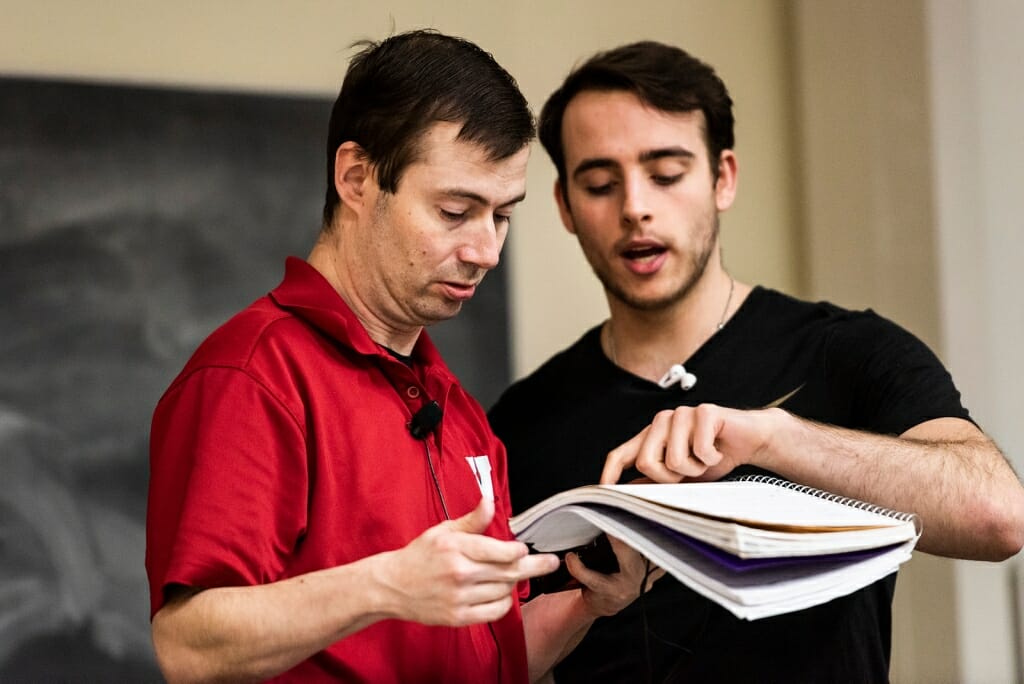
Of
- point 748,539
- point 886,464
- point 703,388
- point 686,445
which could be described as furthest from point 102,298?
point 748,539

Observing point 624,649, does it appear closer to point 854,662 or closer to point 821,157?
point 854,662

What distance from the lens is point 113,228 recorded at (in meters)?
2.45

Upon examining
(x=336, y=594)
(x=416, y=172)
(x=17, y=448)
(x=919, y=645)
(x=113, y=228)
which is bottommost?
(x=919, y=645)

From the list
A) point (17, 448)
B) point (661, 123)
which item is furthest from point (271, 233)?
point (661, 123)

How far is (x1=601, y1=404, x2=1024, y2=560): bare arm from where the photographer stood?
137 centimetres

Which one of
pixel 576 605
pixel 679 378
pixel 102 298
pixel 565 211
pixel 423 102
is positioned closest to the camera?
pixel 423 102

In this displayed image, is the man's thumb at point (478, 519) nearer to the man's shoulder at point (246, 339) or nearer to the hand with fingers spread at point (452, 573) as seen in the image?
the hand with fingers spread at point (452, 573)

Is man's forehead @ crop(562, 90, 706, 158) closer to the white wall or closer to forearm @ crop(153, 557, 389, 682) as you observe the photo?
the white wall

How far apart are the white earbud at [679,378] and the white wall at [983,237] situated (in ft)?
2.88

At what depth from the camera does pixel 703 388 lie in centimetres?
200

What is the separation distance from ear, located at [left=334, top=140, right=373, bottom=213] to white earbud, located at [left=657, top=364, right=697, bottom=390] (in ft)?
2.59

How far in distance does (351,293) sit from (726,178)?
1066 millimetres

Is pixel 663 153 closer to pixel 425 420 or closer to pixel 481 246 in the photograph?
pixel 481 246

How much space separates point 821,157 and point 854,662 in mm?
1596
